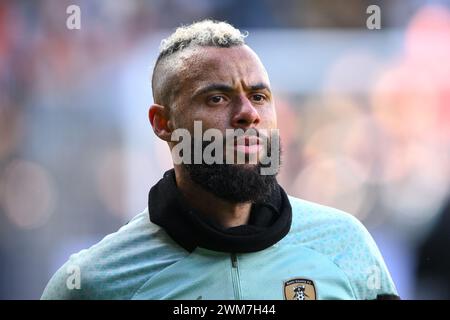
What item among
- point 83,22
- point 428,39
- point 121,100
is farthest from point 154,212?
point 428,39

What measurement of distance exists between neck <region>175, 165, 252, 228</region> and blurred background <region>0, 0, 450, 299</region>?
4.30ft

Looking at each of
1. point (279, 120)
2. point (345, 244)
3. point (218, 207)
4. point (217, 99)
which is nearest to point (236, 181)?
point (218, 207)

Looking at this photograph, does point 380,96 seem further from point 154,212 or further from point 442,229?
point 154,212

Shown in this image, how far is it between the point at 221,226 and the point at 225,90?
323 millimetres

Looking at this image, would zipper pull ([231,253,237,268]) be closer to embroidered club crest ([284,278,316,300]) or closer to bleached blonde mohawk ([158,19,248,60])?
embroidered club crest ([284,278,316,300])

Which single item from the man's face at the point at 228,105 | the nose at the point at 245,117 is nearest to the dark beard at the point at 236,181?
the man's face at the point at 228,105

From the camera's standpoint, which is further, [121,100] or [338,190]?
[121,100]

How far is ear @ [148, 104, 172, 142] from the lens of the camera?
169 centimetres

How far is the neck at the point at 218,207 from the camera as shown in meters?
1.60

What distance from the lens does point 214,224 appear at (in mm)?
1562

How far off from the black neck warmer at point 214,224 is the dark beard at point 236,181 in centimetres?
4

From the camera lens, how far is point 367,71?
3.49 metres

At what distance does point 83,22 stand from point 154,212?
2.15m

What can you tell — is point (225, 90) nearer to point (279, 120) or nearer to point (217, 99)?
point (217, 99)
